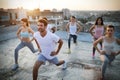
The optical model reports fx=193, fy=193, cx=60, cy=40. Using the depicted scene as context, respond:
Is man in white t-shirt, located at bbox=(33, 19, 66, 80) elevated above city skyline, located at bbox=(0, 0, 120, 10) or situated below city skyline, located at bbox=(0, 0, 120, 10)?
below

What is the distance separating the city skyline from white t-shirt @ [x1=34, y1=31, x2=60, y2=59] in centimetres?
108

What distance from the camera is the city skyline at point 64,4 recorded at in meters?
2.99

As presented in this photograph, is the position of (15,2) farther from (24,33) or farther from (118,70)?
(118,70)

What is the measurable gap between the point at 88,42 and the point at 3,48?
1973mm

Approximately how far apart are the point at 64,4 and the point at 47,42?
4.56 ft

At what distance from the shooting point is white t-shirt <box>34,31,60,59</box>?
7.18ft

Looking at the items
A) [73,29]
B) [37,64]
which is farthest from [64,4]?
[37,64]

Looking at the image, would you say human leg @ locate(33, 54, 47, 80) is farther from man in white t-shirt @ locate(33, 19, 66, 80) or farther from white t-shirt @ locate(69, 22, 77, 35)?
white t-shirt @ locate(69, 22, 77, 35)

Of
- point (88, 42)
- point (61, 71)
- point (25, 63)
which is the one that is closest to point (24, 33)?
point (25, 63)

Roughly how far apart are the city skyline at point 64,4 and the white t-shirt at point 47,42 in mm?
1082

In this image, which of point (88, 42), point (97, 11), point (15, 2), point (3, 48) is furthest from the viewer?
point (88, 42)

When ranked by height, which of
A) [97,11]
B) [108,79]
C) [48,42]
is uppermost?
[97,11]

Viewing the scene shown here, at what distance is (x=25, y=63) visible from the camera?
3.16m

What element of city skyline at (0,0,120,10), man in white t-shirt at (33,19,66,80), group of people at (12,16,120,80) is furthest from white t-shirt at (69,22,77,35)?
man in white t-shirt at (33,19,66,80)
